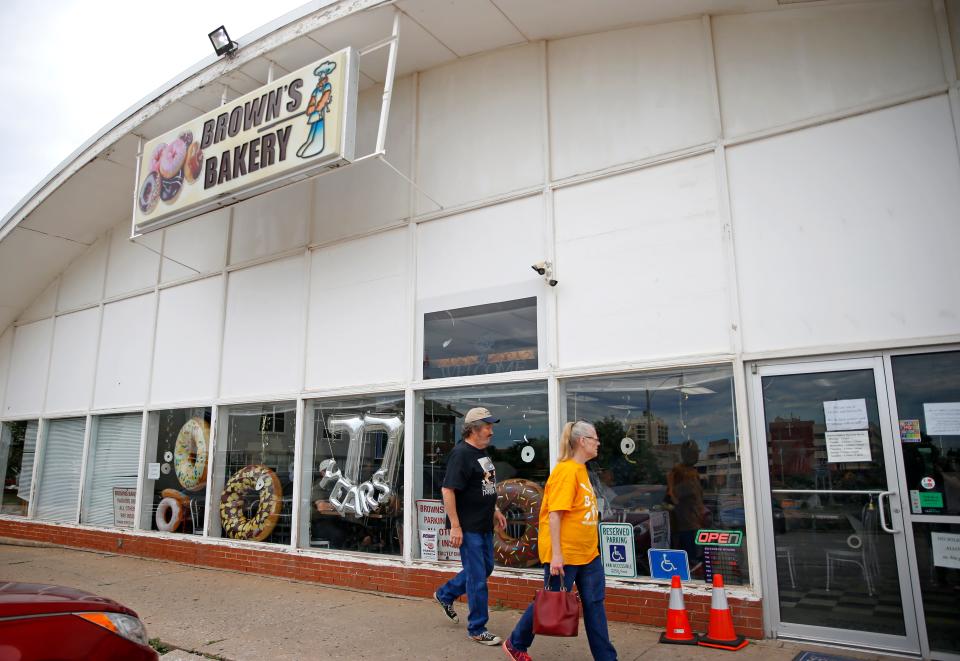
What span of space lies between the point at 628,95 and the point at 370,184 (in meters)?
3.47

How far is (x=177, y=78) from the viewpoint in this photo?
925 centimetres

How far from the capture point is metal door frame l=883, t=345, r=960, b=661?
485cm

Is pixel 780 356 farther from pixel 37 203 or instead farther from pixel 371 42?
pixel 37 203

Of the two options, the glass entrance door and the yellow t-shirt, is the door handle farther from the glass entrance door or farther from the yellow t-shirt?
the yellow t-shirt

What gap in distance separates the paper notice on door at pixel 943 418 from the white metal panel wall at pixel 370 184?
5.70m

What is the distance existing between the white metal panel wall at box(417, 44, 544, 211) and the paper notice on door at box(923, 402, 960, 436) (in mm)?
4190

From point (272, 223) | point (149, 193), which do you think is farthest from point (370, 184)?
point (149, 193)

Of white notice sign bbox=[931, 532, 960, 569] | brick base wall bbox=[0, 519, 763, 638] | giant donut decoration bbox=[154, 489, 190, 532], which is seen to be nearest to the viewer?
white notice sign bbox=[931, 532, 960, 569]

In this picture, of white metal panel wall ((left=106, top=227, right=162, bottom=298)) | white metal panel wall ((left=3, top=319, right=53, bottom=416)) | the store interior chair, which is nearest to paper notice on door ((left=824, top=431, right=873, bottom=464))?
the store interior chair

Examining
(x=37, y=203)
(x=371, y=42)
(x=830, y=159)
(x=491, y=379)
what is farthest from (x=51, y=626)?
(x=37, y=203)

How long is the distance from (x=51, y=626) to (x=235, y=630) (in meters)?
3.32

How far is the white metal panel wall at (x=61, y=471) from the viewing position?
11664 mm

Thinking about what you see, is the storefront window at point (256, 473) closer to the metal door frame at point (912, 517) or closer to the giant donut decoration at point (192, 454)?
the giant donut decoration at point (192, 454)

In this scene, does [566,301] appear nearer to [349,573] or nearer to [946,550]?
[946,550]
